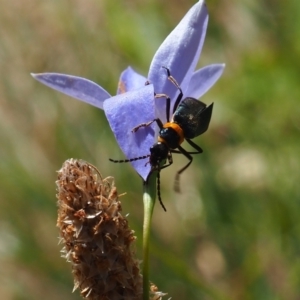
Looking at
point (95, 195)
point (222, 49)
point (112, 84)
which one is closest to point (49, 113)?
point (112, 84)

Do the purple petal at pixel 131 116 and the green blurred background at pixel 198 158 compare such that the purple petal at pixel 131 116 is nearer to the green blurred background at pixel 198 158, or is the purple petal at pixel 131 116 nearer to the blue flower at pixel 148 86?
the blue flower at pixel 148 86

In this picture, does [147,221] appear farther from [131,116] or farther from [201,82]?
[201,82]

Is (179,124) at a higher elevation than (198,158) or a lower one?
higher

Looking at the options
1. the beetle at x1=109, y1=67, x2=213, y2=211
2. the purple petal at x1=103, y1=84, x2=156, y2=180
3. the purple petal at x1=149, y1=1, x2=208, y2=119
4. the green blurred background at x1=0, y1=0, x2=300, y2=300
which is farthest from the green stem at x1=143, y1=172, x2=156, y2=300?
the green blurred background at x1=0, y1=0, x2=300, y2=300

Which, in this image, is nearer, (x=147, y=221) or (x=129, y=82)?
(x=147, y=221)

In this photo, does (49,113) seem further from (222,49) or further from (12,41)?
(222,49)

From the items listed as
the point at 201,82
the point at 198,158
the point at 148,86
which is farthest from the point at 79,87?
the point at 198,158

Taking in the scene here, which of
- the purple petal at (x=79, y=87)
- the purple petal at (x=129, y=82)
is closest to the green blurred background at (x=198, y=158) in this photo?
the purple petal at (x=129, y=82)
